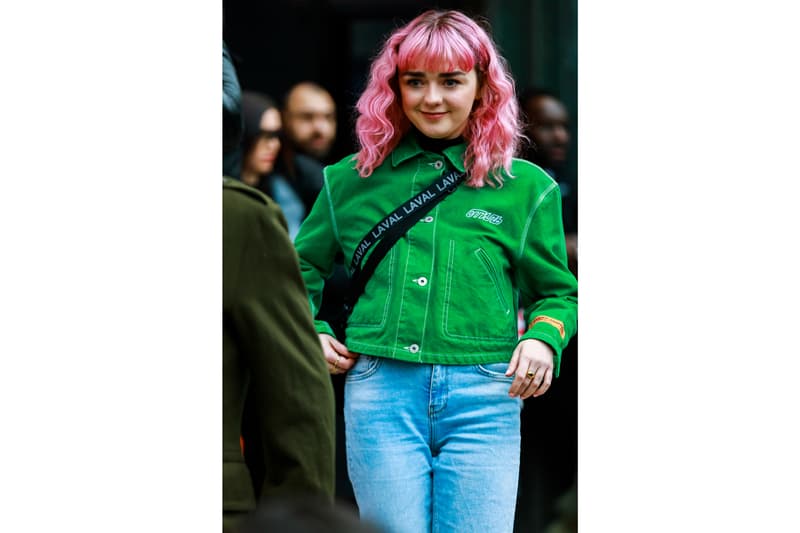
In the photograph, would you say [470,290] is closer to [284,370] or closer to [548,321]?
[548,321]

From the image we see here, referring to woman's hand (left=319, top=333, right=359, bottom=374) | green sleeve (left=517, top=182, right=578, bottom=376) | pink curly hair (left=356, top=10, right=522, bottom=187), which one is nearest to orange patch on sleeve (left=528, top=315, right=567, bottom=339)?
green sleeve (left=517, top=182, right=578, bottom=376)

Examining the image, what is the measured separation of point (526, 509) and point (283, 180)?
4.32ft

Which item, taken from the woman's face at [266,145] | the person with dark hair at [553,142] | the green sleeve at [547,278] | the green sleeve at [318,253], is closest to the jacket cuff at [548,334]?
the green sleeve at [547,278]

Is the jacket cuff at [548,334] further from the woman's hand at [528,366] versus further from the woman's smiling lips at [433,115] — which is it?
the woman's smiling lips at [433,115]

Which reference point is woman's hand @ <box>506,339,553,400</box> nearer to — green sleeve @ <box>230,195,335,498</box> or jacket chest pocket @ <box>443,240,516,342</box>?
jacket chest pocket @ <box>443,240,516,342</box>

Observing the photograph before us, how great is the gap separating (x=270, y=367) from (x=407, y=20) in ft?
4.00

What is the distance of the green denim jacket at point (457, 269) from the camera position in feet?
14.7

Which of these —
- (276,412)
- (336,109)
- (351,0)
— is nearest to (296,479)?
(276,412)

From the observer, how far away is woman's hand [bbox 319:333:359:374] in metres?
4.57

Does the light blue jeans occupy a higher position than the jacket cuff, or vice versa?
the jacket cuff

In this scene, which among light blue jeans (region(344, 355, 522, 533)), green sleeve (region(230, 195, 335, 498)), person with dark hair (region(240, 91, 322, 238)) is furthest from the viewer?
person with dark hair (region(240, 91, 322, 238))

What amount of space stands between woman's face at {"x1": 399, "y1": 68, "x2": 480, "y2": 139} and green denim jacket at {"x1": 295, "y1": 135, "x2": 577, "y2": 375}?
7cm

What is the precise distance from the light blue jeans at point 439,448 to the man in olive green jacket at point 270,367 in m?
0.19

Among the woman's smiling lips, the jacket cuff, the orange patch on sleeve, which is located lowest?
the jacket cuff
